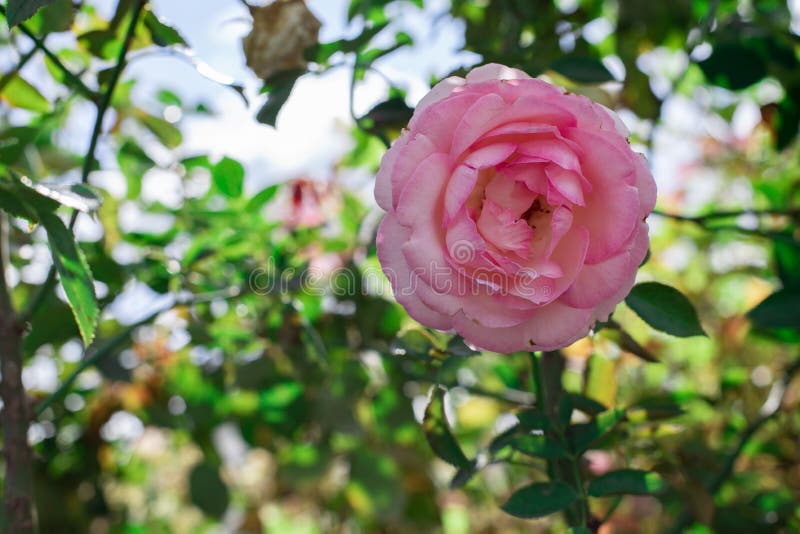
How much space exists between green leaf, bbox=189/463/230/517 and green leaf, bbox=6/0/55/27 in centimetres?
79

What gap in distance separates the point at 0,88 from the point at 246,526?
1104mm

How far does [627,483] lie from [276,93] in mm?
459

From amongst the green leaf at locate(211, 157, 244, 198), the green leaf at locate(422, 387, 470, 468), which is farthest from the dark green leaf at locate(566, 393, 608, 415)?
the green leaf at locate(211, 157, 244, 198)

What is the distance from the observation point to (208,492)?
1163 millimetres

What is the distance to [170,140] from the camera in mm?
945

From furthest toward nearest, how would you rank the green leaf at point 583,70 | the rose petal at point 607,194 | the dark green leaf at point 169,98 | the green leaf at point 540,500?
the dark green leaf at point 169,98 → the green leaf at point 583,70 → the green leaf at point 540,500 → the rose petal at point 607,194

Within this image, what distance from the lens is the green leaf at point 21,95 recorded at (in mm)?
879

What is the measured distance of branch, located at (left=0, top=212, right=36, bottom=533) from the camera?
26.9 inches

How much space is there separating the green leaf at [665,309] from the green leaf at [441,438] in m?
0.19

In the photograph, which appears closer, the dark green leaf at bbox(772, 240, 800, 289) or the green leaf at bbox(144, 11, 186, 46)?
the green leaf at bbox(144, 11, 186, 46)

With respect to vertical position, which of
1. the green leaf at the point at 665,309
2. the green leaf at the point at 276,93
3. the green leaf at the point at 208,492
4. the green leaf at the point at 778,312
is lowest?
the green leaf at the point at 208,492

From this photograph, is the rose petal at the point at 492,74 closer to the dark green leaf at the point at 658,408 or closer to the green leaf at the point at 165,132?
the dark green leaf at the point at 658,408

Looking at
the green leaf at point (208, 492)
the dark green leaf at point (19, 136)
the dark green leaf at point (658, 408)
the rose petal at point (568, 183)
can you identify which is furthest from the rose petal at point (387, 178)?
the green leaf at point (208, 492)

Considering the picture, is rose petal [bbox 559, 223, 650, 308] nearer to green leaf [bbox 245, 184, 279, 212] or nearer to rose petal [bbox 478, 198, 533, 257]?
rose petal [bbox 478, 198, 533, 257]
